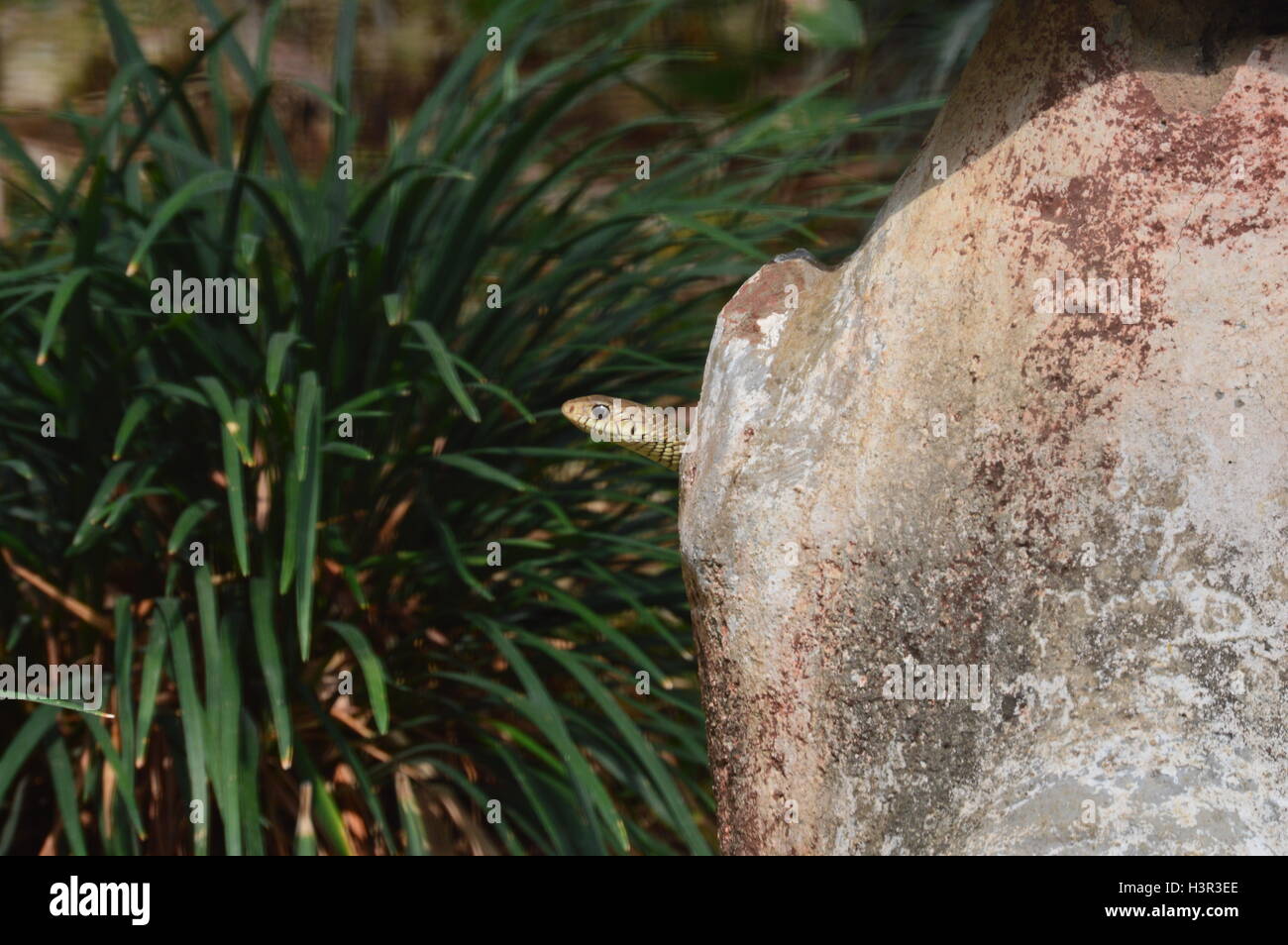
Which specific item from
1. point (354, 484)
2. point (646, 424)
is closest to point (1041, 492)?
point (646, 424)

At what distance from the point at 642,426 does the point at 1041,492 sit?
1.75 ft

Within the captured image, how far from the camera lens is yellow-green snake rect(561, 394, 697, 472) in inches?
61.6

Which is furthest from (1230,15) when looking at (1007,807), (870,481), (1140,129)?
(1007,807)

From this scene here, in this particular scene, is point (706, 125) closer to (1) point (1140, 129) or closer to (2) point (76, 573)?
(2) point (76, 573)

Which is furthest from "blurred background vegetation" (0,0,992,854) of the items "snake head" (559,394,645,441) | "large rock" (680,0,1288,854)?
"large rock" (680,0,1288,854)

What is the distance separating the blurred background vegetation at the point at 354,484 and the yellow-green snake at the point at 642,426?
0.86 m

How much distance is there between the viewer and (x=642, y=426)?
5.18 feet

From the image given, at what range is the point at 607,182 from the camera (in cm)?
545

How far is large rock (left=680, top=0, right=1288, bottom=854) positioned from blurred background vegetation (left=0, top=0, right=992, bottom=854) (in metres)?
1.24

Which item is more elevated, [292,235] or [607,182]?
[607,182]

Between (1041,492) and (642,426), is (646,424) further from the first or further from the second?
(1041,492)

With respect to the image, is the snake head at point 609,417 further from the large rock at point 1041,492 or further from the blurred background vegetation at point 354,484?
the blurred background vegetation at point 354,484

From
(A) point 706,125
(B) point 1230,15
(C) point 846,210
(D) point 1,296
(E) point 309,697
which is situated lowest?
(E) point 309,697

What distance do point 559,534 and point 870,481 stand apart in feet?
5.62
